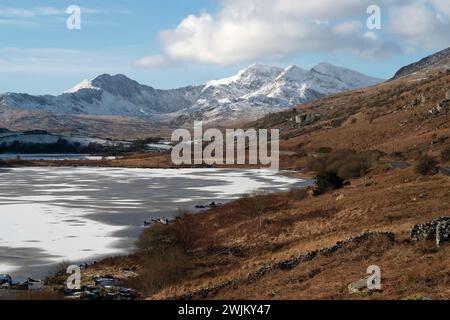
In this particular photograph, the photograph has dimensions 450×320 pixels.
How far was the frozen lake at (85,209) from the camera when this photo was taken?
47344mm

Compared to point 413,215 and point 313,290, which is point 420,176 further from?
point 313,290

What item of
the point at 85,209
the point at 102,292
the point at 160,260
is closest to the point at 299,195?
the point at 85,209

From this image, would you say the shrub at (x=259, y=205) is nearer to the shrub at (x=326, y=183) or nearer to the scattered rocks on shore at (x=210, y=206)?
the scattered rocks on shore at (x=210, y=206)

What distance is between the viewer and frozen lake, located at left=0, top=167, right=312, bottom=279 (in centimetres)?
4734

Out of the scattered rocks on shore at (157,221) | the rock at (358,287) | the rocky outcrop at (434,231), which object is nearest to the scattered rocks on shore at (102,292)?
the rock at (358,287)

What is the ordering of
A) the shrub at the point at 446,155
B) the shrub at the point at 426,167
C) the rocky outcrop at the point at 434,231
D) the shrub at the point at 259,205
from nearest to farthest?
1. the rocky outcrop at the point at 434,231
2. the shrub at the point at 426,167
3. the shrub at the point at 259,205
4. the shrub at the point at 446,155

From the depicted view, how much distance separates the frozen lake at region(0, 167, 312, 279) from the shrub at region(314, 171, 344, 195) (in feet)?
55.6

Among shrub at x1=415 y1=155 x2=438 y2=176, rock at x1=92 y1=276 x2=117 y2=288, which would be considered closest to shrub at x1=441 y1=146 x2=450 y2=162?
shrub at x1=415 y1=155 x2=438 y2=176

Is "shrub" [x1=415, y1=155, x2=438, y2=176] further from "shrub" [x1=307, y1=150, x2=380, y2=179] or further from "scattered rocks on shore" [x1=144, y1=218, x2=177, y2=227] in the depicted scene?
"scattered rocks on shore" [x1=144, y1=218, x2=177, y2=227]

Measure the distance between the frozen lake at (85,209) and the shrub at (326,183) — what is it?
1694 centimetres
